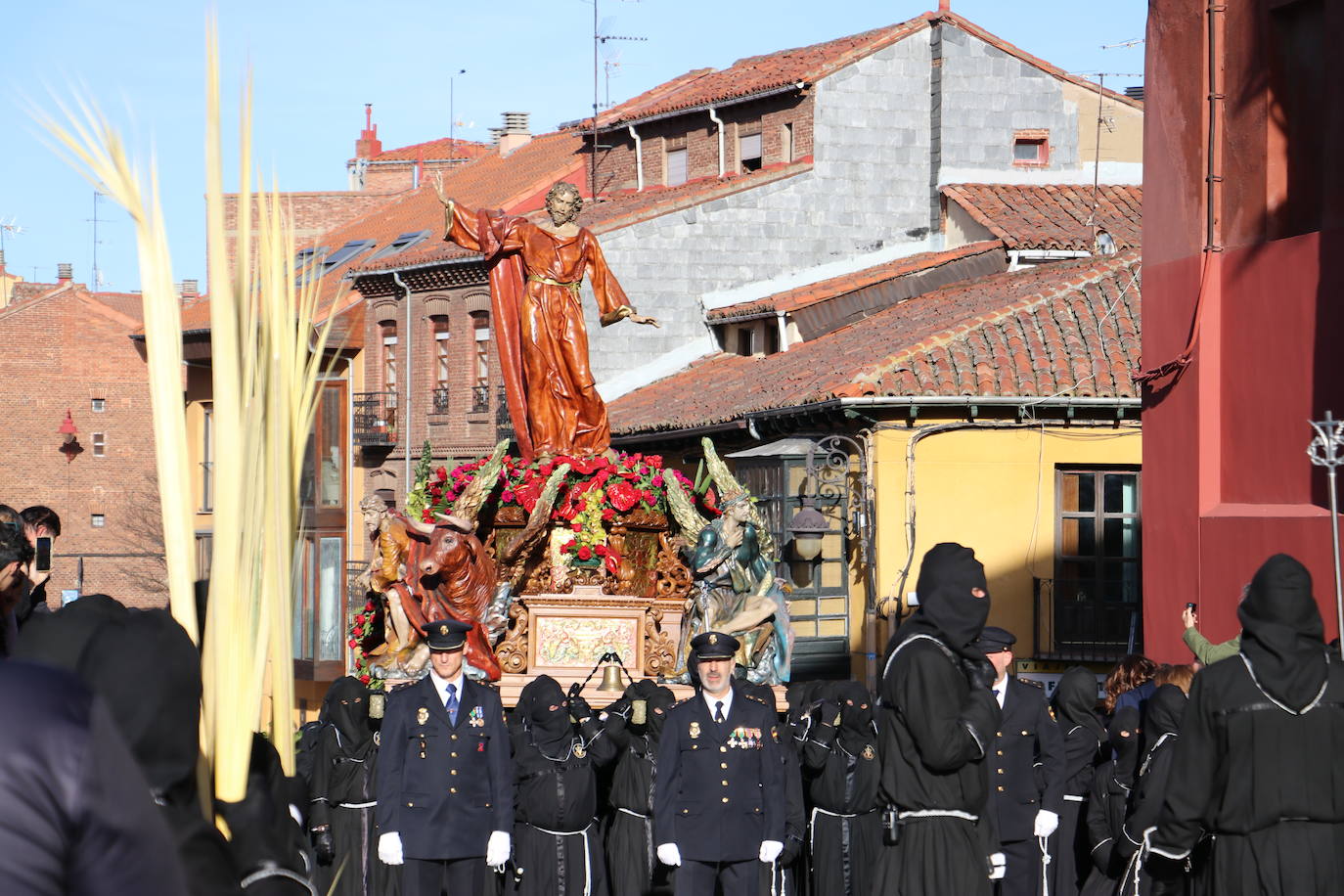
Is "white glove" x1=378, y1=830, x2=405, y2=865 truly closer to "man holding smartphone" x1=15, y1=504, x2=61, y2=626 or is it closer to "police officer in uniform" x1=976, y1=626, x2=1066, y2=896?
"man holding smartphone" x1=15, y1=504, x2=61, y2=626

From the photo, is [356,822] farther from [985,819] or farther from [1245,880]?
[1245,880]

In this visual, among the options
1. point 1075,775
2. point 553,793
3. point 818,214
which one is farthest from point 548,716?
point 818,214

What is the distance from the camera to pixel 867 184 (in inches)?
1387

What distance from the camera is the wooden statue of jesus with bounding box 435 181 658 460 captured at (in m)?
16.4

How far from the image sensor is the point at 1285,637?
748 cm

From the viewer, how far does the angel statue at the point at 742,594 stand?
15.9 meters

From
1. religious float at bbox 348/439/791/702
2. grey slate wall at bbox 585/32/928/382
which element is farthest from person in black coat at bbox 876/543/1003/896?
grey slate wall at bbox 585/32/928/382

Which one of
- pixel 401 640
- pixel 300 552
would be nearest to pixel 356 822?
pixel 401 640

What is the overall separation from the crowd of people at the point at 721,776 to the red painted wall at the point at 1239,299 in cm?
164

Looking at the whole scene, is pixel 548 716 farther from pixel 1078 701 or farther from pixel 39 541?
pixel 39 541

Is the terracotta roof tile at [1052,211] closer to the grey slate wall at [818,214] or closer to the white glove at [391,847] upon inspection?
the grey slate wall at [818,214]

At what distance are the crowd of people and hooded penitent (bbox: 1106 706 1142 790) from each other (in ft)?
0.08

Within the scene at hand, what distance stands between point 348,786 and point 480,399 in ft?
79.4

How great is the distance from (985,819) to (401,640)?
841 centimetres
